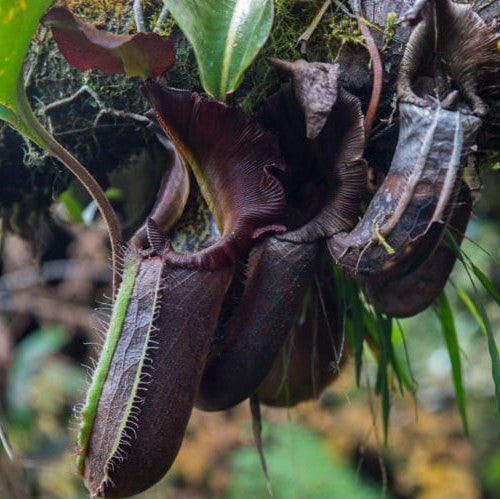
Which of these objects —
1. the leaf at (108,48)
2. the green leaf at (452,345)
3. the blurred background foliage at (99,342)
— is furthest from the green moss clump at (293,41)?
the green leaf at (452,345)

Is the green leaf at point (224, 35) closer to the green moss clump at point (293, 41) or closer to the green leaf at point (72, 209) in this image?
the green moss clump at point (293, 41)

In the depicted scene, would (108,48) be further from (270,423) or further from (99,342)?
(270,423)

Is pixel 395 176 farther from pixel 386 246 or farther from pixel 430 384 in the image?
pixel 430 384

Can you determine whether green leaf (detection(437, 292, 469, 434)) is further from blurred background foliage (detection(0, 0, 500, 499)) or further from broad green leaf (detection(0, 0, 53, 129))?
broad green leaf (detection(0, 0, 53, 129))

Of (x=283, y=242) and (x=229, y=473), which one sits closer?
(x=283, y=242)

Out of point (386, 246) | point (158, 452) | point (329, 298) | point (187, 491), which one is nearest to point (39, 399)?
point (187, 491)
